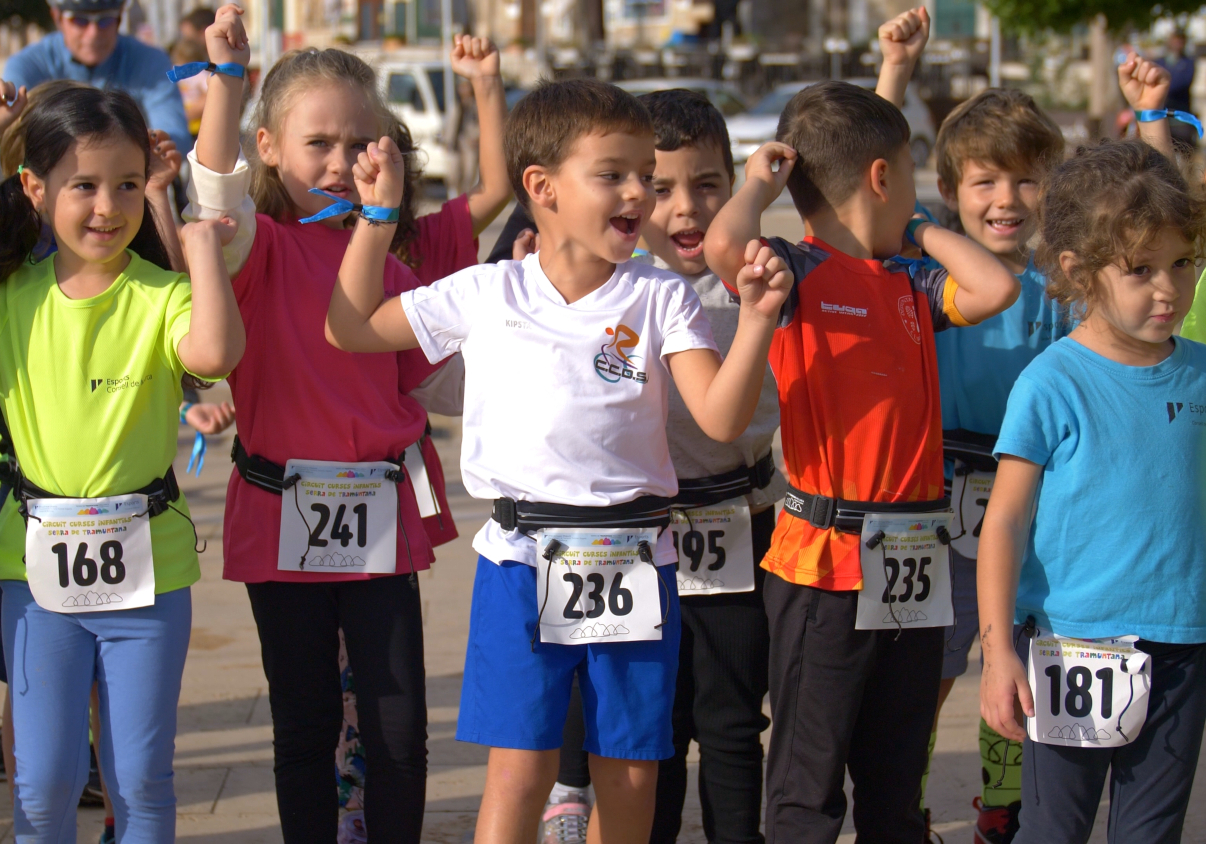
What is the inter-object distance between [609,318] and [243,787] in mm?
1939

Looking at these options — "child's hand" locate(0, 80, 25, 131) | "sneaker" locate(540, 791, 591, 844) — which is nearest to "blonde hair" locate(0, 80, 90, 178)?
"child's hand" locate(0, 80, 25, 131)

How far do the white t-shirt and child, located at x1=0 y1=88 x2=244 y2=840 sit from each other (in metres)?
0.46

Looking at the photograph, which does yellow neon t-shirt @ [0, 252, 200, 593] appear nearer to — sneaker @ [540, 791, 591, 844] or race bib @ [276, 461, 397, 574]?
race bib @ [276, 461, 397, 574]

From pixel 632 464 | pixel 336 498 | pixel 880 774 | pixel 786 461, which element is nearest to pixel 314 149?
pixel 336 498

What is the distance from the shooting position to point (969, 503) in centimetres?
330

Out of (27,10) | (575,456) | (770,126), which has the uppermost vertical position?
(27,10)

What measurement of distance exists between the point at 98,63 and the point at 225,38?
3160mm

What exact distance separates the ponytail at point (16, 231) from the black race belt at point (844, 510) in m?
1.70

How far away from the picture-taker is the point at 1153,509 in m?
2.55

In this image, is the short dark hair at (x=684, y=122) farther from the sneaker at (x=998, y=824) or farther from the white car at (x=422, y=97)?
the white car at (x=422, y=97)

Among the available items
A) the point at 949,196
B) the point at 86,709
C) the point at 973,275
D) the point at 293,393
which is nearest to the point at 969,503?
the point at 973,275

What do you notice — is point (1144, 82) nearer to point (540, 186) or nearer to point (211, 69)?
point (540, 186)

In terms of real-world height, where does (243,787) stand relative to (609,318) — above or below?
below

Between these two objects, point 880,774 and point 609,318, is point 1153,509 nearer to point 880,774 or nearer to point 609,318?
point 880,774
